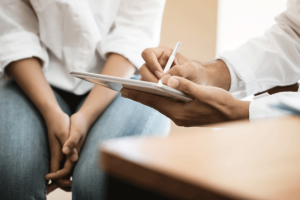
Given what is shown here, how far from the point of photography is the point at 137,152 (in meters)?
0.11

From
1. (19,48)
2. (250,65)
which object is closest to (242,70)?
(250,65)

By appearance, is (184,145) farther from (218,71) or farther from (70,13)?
(70,13)

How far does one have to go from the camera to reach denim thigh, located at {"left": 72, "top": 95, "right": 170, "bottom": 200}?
44 centimetres

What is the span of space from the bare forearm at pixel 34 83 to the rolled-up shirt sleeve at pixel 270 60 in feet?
1.46

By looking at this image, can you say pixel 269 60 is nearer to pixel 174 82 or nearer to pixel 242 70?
pixel 242 70

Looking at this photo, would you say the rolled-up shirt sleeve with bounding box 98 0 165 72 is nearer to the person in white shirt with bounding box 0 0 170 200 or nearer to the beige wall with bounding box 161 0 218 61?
the person in white shirt with bounding box 0 0 170 200

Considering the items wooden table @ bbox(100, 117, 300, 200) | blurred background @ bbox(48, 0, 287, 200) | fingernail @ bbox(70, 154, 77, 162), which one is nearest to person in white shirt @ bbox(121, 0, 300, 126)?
fingernail @ bbox(70, 154, 77, 162)

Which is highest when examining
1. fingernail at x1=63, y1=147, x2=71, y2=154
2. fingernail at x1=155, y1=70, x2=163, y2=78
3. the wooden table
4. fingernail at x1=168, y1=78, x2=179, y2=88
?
the wooden table

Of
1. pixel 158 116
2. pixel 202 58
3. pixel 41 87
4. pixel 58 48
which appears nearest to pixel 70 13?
pixel 58 48

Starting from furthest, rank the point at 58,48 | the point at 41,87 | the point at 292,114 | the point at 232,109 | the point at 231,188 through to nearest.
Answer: the point at 58,48
the point at 41,87
the point at 232,109
the point at 292,114
the point at 231,188

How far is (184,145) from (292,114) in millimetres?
131

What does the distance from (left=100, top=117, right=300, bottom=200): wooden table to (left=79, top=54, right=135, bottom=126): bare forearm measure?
17.7 inches

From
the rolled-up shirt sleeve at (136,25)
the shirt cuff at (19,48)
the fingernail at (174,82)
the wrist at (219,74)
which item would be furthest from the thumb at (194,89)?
the shirt cuff at (19,48)

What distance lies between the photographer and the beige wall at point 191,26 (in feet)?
3.73
